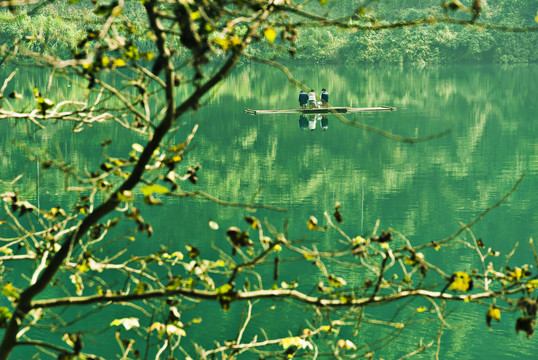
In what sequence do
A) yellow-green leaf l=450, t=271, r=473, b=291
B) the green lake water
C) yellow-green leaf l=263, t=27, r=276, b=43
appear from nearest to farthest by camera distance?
yellow-green leaf l=263, t=27, r=276, b=43 → yellow-green leaf l=450, t=271, r=473, b=291 → the green lake water

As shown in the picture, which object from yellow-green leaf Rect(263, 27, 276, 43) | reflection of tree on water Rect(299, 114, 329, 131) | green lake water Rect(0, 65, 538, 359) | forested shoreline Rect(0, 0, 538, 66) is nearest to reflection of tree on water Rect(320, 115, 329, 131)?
reflection of tree on water Rect(299, 114, 329, 131)

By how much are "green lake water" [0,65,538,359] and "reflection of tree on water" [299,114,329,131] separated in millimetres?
483

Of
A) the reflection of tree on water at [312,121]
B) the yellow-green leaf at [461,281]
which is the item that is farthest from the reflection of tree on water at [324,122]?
the yellow-green leaf at [461,281]

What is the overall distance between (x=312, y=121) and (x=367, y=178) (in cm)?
991

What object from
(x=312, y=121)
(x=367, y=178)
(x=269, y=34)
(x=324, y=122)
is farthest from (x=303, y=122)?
(x=269, y=34)

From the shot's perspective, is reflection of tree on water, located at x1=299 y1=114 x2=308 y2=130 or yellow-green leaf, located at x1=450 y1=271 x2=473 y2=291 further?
reflection of tree on water, located at x1=299 y1=114 x2=308 y2=130

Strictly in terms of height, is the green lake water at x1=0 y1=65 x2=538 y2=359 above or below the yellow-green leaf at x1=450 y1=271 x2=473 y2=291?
below

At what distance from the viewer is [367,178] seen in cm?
2150

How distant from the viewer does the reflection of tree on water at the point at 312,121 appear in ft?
98.2

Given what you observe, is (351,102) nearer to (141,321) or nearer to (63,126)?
(63,126)

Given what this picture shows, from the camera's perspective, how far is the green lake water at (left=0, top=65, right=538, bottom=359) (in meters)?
11.4

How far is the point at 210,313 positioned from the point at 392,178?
34.4 feet

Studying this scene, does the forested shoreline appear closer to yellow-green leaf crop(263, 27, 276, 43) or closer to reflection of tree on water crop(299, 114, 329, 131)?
reflection of tree on water crop(299, 114, 329, 131)

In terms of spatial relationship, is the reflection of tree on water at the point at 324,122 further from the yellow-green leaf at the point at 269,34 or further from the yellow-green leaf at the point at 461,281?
the yellow-green leaf at the point at 269,34
